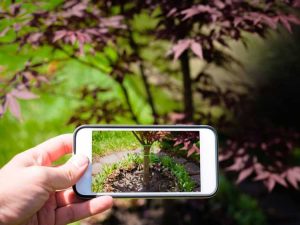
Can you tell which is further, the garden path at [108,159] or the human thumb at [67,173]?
the garden path at [108,159]

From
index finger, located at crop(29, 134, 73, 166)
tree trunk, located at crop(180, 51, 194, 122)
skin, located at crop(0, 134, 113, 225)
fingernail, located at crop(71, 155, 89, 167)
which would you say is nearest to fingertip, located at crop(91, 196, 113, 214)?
skin, located at crop(0, 134, 113, 225)

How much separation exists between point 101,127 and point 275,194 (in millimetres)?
2457

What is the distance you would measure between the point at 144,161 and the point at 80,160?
0.77 feet

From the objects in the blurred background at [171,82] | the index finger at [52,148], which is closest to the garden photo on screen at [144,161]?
the index finger at [52,148]

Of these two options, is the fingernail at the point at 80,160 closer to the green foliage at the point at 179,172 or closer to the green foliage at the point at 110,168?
the green foliage at the point at 110,168

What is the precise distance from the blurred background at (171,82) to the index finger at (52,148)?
443mm

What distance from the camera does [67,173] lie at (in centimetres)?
149

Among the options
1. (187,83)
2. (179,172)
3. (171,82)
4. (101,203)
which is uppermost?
(171,82)

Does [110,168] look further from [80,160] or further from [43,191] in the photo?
[43,191]

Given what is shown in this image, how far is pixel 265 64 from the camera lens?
3.73m

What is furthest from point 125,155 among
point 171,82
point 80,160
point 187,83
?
point 171,82

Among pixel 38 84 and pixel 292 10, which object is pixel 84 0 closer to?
pixel 38 84

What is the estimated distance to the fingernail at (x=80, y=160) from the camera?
152 cm

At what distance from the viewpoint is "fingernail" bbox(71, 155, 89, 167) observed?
1.52m
